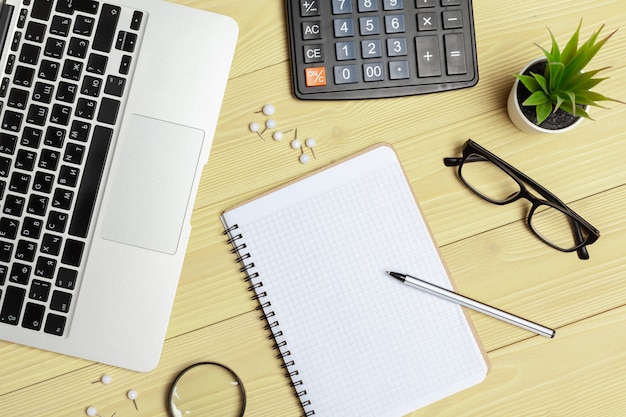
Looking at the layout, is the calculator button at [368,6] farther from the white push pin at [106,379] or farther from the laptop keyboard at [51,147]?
the white push pin at [106,379]

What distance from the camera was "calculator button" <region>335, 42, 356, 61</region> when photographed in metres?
0.72

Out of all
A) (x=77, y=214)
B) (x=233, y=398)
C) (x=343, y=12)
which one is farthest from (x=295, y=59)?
(x=233, y=398)

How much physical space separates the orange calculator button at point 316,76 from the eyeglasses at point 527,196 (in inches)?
6.9

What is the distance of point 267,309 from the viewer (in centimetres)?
73

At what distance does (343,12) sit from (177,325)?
1.34 ft

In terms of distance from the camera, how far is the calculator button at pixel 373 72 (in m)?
0.72

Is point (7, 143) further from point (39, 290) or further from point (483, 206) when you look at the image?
point (483, 206)

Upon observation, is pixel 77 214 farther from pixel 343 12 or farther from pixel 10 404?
pixel 343 12

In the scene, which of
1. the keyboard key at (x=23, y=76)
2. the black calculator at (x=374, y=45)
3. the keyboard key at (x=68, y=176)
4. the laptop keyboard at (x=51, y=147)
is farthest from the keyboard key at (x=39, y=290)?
the black calculator at (x=374, y=45)

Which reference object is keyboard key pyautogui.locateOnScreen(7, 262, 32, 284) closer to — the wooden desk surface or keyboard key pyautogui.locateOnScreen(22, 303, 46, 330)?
keyboard key pyautogui.locateOnScreen(22, 303, 46, 330)

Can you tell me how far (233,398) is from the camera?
29.0 inches

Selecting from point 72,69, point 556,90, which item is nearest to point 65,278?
point 72,69

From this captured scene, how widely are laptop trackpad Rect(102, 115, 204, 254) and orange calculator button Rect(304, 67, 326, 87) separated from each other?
0.14 metres

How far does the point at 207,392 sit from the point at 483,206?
394mm
